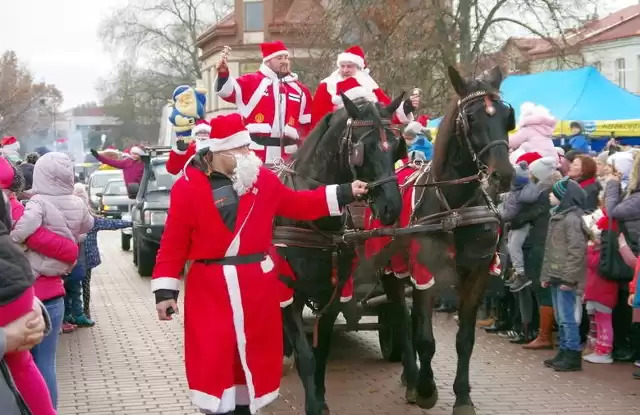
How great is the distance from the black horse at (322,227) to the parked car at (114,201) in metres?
19.3

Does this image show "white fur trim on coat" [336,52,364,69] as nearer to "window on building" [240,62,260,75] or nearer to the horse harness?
the horse harness

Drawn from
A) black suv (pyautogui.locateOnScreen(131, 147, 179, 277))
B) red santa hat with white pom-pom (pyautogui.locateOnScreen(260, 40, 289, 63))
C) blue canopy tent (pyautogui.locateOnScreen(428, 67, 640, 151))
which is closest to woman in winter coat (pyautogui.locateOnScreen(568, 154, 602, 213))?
red santa hat with white pom-pom (pyautogui.locateOnScreen(260, 40, 289, 63))

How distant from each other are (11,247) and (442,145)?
4.38 metres

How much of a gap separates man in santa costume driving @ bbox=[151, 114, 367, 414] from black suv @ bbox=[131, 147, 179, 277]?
1209 cm

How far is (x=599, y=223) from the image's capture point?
10.0 metres

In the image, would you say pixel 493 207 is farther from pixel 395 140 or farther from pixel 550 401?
pixel 550 401

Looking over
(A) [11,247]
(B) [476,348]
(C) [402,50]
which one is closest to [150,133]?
(C) [402,50]

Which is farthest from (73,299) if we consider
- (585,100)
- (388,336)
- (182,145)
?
(585,100)

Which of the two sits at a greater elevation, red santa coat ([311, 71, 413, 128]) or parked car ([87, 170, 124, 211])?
red santa coat ([311, 71, 413, 128])

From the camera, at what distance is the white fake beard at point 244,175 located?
5.85 meters

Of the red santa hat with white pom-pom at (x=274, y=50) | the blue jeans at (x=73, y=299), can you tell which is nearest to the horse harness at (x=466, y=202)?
the red santa hat with white pom-pom at (x=274, y=50)

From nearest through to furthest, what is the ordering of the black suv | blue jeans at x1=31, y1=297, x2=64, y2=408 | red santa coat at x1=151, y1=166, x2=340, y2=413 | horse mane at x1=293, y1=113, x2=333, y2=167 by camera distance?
red santa coat at x1=151, y1=166, x2=340, y2=413
blue jeans at x1=31, y1=297, x2=64, y2=408
horse mane at x1=293, y1=113, x2=333, y2=167
the black suv

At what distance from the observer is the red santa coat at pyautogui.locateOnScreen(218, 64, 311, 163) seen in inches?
331

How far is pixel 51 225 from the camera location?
780 centimetres
